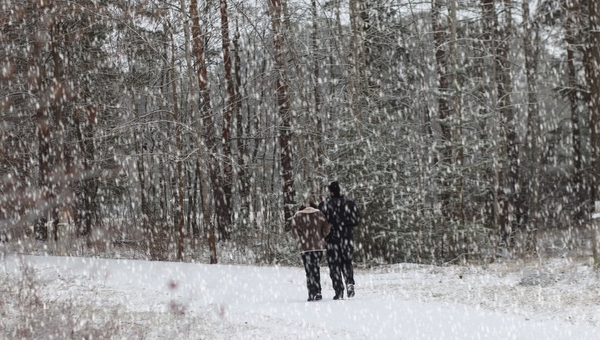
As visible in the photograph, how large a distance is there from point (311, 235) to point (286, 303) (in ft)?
4.44

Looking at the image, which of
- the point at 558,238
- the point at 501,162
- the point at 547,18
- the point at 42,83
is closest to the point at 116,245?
the point at 42,83

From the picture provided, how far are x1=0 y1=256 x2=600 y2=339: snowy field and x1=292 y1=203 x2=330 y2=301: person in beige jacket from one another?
1.84 ft

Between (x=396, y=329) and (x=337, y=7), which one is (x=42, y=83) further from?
(x=396, y=329)

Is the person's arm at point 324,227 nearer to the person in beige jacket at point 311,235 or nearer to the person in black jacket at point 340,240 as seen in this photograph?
the person in beige jacket at point 311,235

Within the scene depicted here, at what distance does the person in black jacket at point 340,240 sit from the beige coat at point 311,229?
9.5 inches

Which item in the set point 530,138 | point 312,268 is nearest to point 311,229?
point 312,268

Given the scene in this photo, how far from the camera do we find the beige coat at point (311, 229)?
11.5 metres

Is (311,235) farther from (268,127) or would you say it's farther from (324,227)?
(268,127)

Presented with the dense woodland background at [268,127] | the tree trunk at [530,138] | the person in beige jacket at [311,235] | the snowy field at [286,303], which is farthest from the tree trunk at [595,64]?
the person in beige jacket at [311,235]

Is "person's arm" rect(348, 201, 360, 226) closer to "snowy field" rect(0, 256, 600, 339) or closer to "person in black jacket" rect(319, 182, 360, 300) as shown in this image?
"person in black jacket" rect(319, 182, 360, 300)

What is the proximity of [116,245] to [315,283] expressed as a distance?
1606cm

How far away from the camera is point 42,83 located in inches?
781

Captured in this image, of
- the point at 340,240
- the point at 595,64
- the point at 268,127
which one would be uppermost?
the point at 595,64

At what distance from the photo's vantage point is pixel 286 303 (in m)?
11.7
